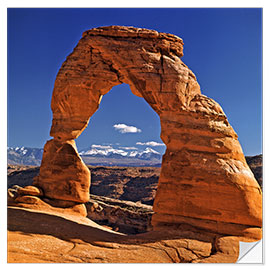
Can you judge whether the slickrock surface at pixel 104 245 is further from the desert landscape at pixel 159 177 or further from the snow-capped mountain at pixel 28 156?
the snow-capped mountain at pixel 28 156

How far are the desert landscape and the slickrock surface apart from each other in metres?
0.03

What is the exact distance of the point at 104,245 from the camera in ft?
28.3

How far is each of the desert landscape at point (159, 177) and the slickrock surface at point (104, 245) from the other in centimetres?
3

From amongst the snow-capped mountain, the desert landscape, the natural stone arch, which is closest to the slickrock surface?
the desert landscape

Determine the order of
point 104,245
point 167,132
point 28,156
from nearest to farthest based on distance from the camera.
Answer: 1. point 104,245
2. point 167,132
3. point 28,156

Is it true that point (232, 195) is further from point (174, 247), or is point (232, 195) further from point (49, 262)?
point (49, 262)

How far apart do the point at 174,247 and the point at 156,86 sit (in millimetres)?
5703

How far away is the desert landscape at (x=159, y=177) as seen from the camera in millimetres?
8492

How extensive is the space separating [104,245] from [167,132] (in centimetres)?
441

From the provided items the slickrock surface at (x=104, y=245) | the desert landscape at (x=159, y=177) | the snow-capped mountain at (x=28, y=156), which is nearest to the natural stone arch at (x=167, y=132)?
the desert landscape at (x=159, y=177)

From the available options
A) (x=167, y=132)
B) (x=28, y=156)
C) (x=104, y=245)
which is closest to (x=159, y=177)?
(x=167, y=132)

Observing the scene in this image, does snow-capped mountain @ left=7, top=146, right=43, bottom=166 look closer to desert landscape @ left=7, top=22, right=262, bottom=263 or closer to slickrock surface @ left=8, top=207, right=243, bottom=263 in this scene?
desert landscape @ left=7, top=22, right=262, bottom=263

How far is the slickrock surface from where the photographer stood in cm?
763

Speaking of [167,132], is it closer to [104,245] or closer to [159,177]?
[159,177]
